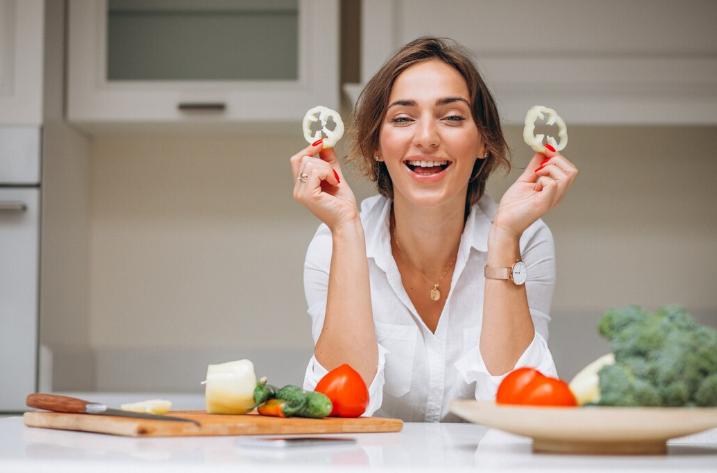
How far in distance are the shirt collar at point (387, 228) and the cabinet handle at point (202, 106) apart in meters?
0.83

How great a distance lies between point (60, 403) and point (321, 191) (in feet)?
2.39

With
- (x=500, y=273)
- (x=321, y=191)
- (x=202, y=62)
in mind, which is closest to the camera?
(x=500, y=273)

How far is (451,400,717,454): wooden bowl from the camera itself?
31.2 inches

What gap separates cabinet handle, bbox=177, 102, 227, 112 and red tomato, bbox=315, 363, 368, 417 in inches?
62.0

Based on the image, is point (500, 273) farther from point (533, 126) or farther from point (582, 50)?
point (582, 50)

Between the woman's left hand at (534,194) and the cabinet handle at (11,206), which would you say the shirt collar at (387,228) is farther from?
the cabinet handle at (11,206)

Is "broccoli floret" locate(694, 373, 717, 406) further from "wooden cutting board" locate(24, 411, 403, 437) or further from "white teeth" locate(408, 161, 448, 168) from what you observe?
"white teeth" locate(408, 161, 448, 168)

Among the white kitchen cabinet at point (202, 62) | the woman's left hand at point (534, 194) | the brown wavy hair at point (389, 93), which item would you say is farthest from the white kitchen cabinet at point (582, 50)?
the woman's left hand at point (534, 194)

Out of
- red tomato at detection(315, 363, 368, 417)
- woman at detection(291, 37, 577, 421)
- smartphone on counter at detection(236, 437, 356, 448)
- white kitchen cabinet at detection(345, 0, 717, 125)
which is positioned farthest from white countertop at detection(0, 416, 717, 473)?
white kitchen cabinet at detection(345, 0, 717, 125)

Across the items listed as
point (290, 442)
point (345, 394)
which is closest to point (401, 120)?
point (345, 394)

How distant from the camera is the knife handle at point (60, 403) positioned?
1074 mm

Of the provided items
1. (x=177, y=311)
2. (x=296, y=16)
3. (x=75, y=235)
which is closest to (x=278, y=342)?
(x=177, y=311)

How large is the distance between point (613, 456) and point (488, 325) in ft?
2.45

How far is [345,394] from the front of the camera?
1.15 meters
